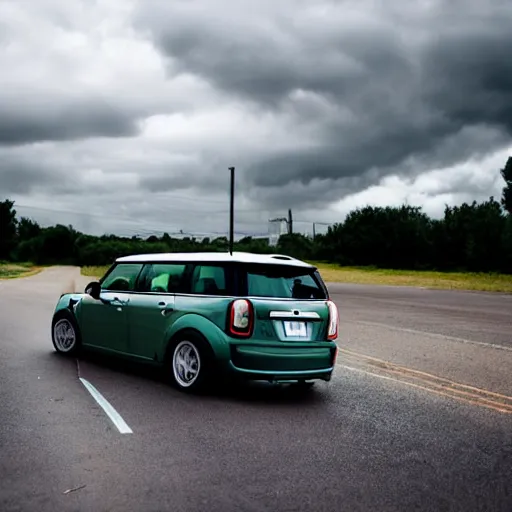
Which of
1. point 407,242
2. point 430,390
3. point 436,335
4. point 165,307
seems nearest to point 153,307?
point 165,307

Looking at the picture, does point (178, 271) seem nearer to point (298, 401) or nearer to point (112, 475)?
point (298, 401)

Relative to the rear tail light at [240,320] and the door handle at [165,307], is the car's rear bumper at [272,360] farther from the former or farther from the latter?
the door handle at [165,307]

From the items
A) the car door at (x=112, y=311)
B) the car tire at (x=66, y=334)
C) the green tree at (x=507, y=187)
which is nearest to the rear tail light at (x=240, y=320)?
the car door at (x=112, y=311)

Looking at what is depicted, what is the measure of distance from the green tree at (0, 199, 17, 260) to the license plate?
13490cm

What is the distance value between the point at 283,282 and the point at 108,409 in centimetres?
234

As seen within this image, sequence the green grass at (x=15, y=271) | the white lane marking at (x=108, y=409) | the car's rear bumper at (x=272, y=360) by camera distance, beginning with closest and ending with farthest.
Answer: the white lane marking at (x=108, y=409)
the car's rear bumper at (x=272, y=360)
the green grass at (x=15, y=271)

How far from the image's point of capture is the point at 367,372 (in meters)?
9.74

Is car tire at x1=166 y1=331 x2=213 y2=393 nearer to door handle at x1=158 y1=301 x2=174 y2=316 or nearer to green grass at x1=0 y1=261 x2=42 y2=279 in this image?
Answer: door handle at x1=158 y1=301 x2=174 y2=316

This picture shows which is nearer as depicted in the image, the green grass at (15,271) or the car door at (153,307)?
the car door at (153,307)

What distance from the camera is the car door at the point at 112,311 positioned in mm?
8969

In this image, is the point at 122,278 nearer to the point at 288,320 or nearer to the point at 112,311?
the point at 112,311

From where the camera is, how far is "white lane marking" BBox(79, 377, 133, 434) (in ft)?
20.4

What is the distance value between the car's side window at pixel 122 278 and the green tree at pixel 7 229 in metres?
132

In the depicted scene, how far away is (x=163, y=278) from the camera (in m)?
8.49
